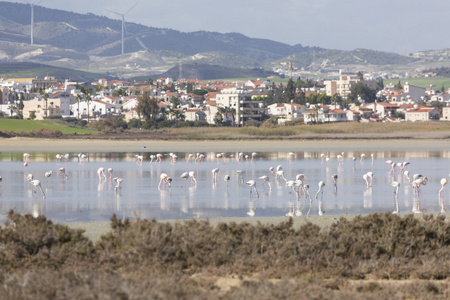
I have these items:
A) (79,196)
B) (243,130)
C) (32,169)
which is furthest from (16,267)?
(243,130)

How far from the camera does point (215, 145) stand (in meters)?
75.1

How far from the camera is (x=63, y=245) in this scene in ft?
40.0

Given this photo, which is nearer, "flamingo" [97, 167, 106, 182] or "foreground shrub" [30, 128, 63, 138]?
"flamingo" [97, 167, 106, 182]

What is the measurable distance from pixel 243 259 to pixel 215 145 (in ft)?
207

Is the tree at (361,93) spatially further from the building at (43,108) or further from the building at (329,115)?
the building at (43,108)

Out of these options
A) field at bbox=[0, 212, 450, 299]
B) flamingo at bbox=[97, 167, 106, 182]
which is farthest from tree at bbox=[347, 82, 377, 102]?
field at bbox=[0, 212, 450, 299]

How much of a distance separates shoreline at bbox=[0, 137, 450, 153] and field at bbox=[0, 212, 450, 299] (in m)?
54.1

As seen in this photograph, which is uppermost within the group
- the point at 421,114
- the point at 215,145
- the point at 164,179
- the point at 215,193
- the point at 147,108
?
the point at 147,108

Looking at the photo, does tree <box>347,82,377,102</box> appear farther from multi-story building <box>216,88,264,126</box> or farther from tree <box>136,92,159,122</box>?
tree <box>136,92,159,122</box>

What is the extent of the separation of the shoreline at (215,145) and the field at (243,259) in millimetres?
54139

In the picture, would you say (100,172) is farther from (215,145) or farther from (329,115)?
(329,115)

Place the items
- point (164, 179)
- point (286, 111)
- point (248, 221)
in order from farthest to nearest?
1. point (286, 111)
2. point (164, 179)
3. point (248, 221)

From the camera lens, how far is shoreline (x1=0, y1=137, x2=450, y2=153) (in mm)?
68625

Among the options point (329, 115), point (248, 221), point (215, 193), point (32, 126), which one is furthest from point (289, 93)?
point (248, 221)
